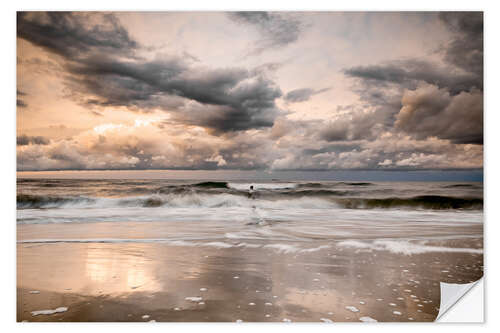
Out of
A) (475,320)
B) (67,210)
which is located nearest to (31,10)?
(67,210)

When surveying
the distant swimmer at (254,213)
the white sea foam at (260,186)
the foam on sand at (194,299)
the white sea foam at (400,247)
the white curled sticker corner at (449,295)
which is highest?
the white sea foam at (260,186)

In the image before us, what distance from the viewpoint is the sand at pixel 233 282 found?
1.88 m

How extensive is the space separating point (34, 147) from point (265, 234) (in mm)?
2519

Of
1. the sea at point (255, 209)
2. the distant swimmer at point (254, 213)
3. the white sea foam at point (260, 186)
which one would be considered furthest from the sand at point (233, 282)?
the white sea foam at point (260, 186)

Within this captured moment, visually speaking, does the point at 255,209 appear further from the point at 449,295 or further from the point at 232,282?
the point at 449,295

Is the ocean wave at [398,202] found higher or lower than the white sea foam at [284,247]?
higher

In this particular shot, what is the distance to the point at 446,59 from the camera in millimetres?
3139

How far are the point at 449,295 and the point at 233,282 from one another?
153 cm

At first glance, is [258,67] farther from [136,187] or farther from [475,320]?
[475,320]

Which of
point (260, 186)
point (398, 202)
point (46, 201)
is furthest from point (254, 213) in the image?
point (46, 201)

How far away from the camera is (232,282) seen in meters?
2.13

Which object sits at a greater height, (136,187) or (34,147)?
(34,147)

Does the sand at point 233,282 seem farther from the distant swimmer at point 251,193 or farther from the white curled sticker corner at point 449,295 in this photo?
the distant swimmer at point 251,193
